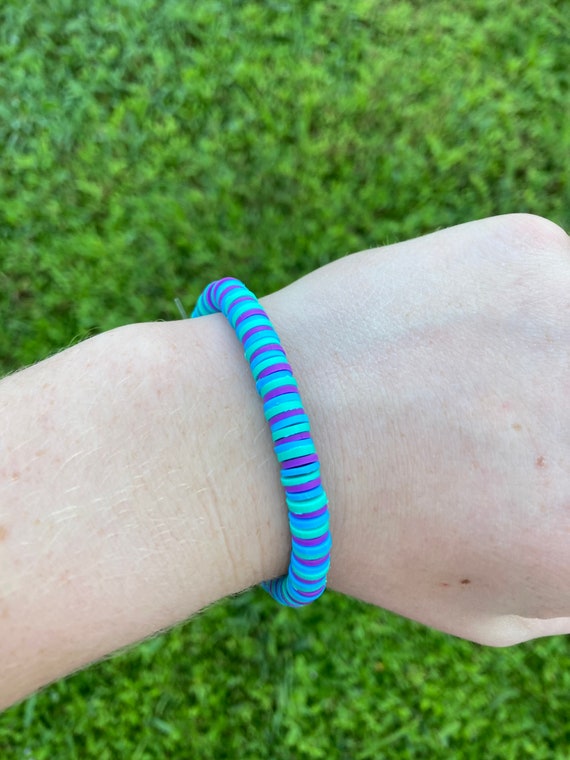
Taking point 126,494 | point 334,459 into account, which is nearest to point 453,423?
point 334,459

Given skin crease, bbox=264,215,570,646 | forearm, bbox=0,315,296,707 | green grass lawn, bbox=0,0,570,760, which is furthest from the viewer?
green grass lawn, bbox=0,0,570,760

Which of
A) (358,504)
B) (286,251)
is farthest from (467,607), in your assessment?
(286,251)

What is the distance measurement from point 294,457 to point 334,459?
0.71 feet

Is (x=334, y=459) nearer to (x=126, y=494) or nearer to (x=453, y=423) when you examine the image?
(x=453, y=423)

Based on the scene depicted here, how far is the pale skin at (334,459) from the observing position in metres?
1.56

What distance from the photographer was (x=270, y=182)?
2996 millimetres

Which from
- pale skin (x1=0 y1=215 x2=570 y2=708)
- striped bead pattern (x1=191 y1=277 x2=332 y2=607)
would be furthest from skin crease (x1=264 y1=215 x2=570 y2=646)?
striped bead pattern (x1=191 y1=277 x2=332 y2=607)

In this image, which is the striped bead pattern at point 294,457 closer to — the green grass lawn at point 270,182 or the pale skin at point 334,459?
the pale skin at point 334,459

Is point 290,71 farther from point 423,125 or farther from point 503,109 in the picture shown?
point 503,109

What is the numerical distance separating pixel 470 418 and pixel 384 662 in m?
1.56

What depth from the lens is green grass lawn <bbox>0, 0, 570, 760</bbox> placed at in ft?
9.30

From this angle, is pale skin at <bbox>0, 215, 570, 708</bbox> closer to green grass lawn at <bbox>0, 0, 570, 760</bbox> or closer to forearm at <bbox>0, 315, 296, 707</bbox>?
forearm at <bbox>0, 315, 296, 707</bbox>

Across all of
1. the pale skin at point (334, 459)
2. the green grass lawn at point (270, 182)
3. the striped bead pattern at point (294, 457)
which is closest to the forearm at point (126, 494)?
A: the pale skin at point (334, 459)

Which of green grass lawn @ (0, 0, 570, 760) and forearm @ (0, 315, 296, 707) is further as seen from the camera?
green grass lawn @ (0, 0, 570, 760)
